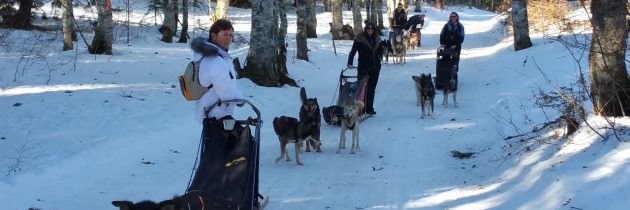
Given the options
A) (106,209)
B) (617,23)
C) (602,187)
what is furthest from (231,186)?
(617,23)

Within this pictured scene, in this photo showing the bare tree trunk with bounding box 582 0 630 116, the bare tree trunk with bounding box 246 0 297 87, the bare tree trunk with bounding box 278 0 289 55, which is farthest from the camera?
the bare tree trunk with bounding box 278 0 289 55

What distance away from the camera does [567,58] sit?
41.9 feet

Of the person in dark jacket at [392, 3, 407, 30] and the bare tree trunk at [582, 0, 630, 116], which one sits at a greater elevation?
the person in dark jacket at [392, 3, 407, 30]

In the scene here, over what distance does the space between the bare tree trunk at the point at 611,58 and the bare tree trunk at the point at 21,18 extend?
20403 mm

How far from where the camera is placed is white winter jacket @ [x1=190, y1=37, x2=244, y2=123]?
14.4 ft

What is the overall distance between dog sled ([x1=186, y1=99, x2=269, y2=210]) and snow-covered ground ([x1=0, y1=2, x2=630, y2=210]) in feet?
4.88

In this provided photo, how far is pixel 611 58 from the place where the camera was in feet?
20.5

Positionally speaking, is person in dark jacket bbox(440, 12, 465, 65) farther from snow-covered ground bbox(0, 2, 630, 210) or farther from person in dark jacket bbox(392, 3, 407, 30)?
person in dark jacket bbox(392, 3, 407, 30)

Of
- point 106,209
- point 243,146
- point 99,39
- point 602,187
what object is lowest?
point 106,209

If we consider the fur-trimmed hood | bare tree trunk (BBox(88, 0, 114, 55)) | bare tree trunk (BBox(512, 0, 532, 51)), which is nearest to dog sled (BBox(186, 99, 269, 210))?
the fur-trimmed hood

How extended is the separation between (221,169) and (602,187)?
3105mm

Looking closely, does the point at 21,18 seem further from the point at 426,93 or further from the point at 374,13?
the point at 374,13

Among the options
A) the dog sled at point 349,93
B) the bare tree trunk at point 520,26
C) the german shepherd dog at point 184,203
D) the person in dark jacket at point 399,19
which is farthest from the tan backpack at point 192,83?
the person in dark jacket at point 399,19

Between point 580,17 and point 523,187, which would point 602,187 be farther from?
point 580,17
